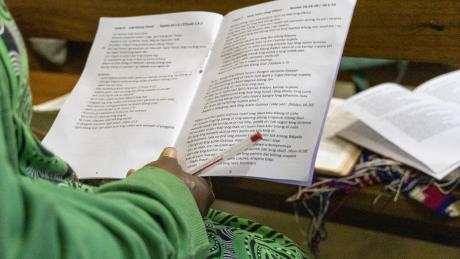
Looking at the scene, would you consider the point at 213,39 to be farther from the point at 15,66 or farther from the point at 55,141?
the point at 15,66

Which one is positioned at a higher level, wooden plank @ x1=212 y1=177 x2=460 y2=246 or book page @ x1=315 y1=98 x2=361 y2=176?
book page @ x1=315 y1=98 x2=361 y2=176

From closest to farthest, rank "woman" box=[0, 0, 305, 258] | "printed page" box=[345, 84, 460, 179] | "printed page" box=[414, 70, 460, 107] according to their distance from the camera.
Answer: "woman" box=[0, 0, 305, 258], "printed page" box=[345, 84, 460, 179], "printed page" box=[414, 70, 460, 107]

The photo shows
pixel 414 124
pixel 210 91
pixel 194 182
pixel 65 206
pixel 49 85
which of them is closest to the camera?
pixel 65 206

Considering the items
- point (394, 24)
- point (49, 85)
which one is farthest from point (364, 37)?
point (49, 85)

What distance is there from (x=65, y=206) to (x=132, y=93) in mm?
395

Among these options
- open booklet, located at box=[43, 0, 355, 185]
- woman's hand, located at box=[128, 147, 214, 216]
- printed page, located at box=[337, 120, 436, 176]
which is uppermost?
open booklet, located at box=[43, 0, 355, 185]

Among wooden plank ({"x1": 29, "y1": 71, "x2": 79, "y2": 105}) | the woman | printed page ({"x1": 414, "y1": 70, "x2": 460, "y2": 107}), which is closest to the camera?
the woman

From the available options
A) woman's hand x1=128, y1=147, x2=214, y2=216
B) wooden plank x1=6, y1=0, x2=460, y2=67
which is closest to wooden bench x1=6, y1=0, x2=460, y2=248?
wooden plank x1=6, y1=0, x2=460, y2=67

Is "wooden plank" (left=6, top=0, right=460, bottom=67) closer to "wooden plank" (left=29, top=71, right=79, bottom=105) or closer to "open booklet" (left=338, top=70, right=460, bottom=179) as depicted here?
"open booklet" (left=338, top=70, right=460, bottom=179)

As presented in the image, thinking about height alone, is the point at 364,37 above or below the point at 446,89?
above

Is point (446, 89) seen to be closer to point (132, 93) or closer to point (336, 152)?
point (336, 152)

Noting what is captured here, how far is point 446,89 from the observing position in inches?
36.6

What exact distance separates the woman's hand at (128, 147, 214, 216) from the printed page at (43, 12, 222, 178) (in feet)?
0.23

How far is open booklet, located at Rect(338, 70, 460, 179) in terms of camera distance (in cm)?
80
